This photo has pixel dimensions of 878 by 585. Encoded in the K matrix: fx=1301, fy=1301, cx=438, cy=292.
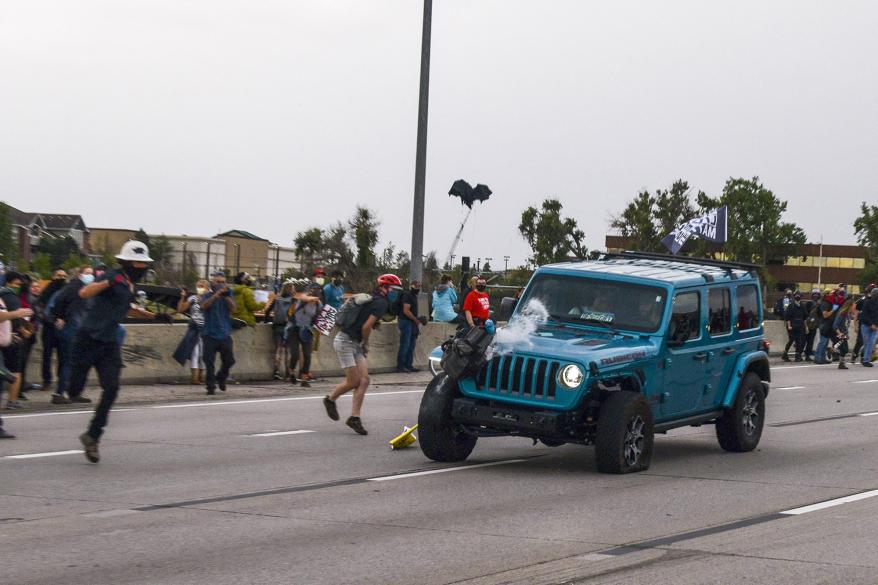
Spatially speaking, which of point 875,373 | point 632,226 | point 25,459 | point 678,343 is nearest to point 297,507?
point 25,459

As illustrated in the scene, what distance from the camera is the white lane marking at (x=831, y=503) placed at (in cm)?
967

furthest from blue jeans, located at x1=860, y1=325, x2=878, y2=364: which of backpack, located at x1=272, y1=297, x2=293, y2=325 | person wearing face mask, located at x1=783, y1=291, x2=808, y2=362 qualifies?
backpack, located at x1=272, y1=297, x2=293, y2=325

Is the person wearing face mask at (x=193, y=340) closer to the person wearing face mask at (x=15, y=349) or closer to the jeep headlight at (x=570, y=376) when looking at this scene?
the person wearing face mask at (x=15, y=349)

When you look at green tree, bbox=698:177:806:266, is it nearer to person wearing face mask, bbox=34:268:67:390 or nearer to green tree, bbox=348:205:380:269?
green tree, bbox=348:205:380:269

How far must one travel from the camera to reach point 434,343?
27.0 metres

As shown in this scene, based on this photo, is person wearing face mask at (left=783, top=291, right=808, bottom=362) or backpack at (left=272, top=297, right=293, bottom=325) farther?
person wearing face mask at (left=783, top=291, right=808, bottom=362)

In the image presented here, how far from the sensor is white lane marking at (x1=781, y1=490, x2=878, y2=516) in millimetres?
9672

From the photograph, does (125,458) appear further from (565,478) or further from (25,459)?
(565,478)

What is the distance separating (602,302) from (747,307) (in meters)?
2.21

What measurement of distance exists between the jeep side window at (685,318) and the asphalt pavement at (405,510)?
1244mm

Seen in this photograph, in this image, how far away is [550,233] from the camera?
96750 mm

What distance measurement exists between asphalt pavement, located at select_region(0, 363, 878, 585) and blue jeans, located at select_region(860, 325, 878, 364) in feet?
55.1

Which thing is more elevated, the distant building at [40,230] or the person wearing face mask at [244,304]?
the distant building at [40,230]

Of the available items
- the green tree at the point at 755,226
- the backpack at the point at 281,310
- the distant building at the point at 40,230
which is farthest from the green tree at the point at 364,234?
the green tree at the point at 755,226
